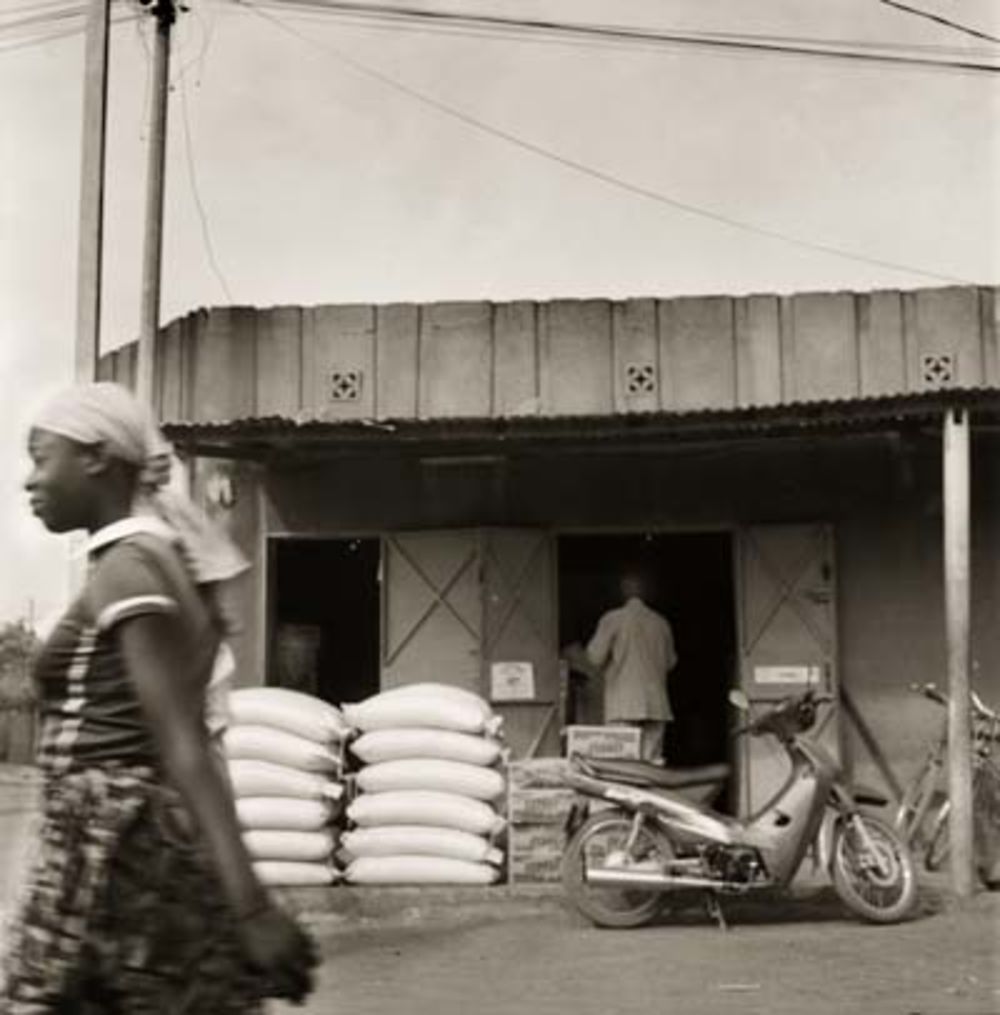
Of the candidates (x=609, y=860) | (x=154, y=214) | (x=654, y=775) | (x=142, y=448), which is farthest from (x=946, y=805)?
(x=142, y=448)

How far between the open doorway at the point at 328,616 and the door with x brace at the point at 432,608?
0.50 m

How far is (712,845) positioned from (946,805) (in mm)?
2237

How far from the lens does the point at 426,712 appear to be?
9898 millimetres

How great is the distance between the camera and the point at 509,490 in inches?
481

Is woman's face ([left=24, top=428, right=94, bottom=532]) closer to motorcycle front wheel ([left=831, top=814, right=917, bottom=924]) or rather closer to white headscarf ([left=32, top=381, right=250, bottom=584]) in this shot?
white headscarf ([left=32, top=381, right=250, bottom=584])

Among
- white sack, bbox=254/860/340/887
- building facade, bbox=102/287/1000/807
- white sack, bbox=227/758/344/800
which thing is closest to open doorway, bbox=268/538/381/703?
building facade, bbox=102/287/1000/807

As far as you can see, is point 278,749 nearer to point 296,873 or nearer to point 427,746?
point 296,873

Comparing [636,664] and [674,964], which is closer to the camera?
[674,964]

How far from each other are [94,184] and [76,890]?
8756 mm

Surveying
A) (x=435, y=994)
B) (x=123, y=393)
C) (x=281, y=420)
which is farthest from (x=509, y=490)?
(x=123, y=393)

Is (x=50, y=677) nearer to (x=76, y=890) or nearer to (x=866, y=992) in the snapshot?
(x=76, y=890)

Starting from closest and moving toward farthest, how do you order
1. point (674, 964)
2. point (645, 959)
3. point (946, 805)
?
point (674, 964) → point (645, 959) → point (946, 805)

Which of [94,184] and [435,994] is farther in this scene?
[94,184]

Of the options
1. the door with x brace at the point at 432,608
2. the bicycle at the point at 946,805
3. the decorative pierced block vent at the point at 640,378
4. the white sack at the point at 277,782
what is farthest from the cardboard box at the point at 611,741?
the decorative pierced block vent at the point at 640,378
